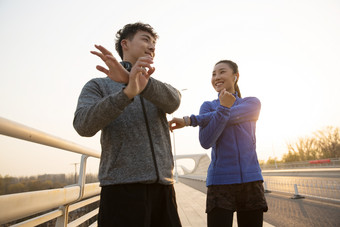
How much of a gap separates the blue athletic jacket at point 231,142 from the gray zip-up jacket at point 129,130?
1.55ft

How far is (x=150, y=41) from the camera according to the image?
1.58 m

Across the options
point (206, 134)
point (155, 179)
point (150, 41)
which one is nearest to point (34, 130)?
point (155, 179)

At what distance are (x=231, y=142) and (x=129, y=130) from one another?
2.86 ft

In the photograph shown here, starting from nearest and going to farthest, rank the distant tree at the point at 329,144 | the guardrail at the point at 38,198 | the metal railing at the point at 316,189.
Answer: the guardrail at the point at 38,198 < the metal railing at the point at 316,189 < the distant tree at the point at 329,144

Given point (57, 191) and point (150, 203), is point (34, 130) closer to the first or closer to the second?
point (57, 191)

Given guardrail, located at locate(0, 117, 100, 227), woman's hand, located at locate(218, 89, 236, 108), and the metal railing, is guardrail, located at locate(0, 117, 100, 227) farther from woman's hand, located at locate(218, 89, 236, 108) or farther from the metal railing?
the metal railing

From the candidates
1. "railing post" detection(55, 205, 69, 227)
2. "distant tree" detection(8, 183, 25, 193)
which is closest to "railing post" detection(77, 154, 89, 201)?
"railing post" detection(55, 205, 69, 227)

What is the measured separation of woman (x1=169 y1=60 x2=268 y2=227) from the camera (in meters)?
1.55

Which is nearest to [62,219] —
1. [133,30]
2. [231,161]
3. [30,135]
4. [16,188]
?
[16,188]

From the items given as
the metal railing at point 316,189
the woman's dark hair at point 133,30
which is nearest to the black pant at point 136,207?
the woman's dark hair at point 133,30

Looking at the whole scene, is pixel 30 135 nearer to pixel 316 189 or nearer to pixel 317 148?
pixel 316 189

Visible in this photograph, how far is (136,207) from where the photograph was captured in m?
1.09

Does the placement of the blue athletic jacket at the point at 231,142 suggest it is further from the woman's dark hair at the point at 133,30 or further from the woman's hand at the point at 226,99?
the woman's dark hair at the point at 133,30

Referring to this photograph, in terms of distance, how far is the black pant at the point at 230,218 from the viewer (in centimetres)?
147
